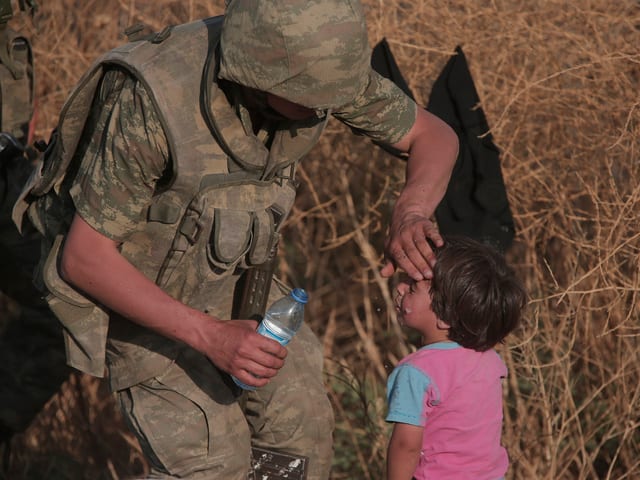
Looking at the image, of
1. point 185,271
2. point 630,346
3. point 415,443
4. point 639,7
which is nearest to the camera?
point 415,443

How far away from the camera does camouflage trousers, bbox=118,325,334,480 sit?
2.81 m

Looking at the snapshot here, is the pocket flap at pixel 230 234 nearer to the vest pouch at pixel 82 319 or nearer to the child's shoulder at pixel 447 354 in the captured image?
the vest pouch at pixel 82 319

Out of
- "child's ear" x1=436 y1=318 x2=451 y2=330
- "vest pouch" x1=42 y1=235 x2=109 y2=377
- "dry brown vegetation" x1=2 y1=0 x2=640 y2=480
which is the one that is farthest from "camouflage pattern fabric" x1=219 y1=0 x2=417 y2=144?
"dry brown vegetation" x1=2 y1=0 x2=640 y2=480

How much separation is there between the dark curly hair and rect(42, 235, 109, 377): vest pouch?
0.89 m

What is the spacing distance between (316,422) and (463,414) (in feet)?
1.75

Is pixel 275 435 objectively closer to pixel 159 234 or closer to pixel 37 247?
pixel 159 234

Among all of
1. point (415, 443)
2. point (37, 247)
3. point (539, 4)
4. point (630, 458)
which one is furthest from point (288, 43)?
point (630, 458)

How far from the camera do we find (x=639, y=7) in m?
3.93

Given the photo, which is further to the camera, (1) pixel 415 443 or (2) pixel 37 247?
(2) pixel 37 247

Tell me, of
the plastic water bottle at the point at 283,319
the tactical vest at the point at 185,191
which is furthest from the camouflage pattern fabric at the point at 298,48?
the plastic water bottle at the point at 283,319

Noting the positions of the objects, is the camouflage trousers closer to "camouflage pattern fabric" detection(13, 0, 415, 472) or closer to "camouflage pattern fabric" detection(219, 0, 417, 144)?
"camouflage pattern fabric" detection(13, 0, 415, 472)

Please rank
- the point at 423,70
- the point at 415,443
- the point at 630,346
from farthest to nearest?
the point at 423,70
the point at 630,346
the point at 415,443

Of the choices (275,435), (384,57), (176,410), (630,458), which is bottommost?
(630,458)

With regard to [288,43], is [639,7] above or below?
below
